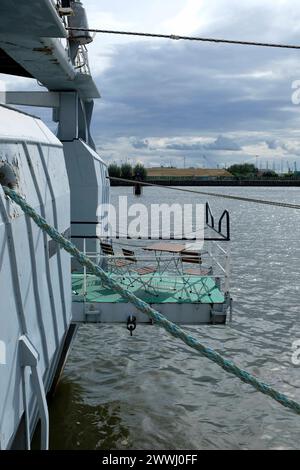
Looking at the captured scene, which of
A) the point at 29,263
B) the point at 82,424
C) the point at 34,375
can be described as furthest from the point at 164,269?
the point at 34,375

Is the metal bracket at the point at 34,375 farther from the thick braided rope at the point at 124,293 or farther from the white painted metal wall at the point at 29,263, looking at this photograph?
the thick braided rope at the point at 124,293

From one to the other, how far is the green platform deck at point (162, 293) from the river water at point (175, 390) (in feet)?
6.52

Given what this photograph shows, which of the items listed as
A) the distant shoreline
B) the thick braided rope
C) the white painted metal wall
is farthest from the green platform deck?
the distant shoreline

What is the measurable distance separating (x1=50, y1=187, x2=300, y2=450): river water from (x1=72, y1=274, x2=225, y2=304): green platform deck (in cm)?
199

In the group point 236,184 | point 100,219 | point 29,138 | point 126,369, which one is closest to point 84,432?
point 126,369

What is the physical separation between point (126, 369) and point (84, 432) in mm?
3242

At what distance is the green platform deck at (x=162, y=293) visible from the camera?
34.1ft

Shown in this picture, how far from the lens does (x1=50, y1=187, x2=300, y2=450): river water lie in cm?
895

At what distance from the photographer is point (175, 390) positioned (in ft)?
36.1

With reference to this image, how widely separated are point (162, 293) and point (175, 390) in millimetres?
2204

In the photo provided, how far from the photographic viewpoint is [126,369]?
12070 mm

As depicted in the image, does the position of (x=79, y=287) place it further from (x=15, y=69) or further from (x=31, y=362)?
(x=31, y=362)

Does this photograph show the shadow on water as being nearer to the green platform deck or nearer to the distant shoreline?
the green platform deck

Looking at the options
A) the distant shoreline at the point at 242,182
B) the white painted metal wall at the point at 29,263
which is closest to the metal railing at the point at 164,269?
the white painted metal wall at the point at 29,263
